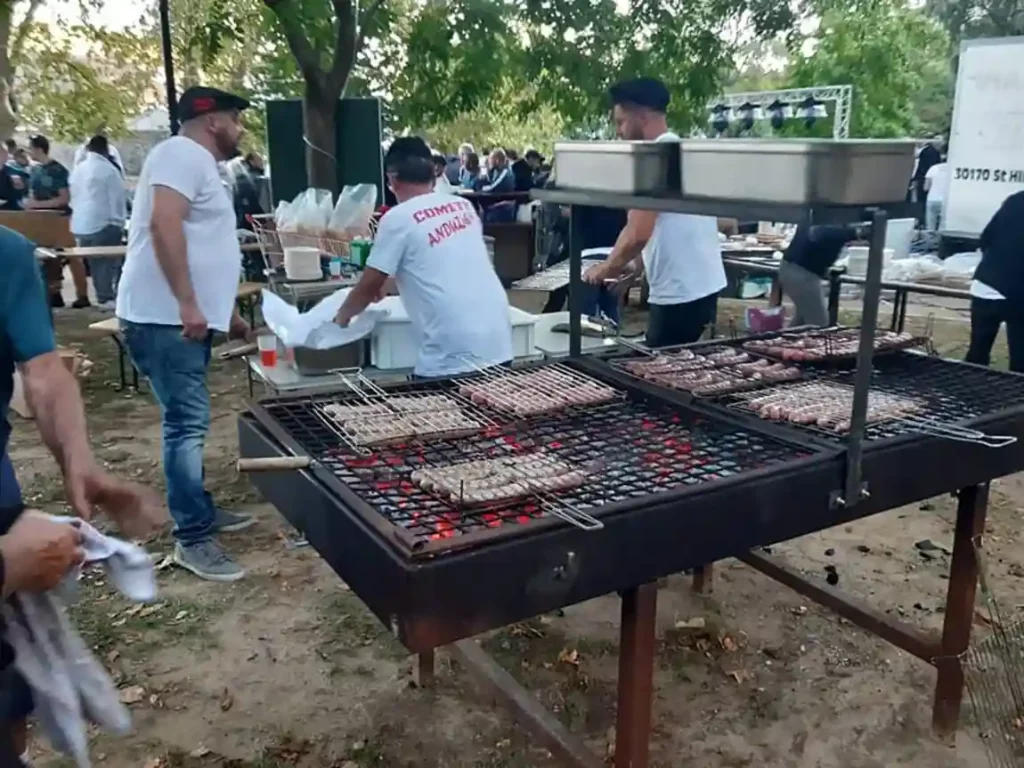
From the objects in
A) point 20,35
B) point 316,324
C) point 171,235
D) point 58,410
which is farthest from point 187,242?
point 20,35

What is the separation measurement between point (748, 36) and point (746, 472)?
350 inches

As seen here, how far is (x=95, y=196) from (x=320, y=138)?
3342mm

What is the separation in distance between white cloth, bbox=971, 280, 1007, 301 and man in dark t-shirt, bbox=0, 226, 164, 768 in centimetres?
524

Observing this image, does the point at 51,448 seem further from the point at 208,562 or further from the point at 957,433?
the point at 957,433

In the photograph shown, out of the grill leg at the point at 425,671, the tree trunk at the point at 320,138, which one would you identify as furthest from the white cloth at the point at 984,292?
the tree trunk at the point at 320,138

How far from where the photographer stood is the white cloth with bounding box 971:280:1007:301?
5535 millimetres

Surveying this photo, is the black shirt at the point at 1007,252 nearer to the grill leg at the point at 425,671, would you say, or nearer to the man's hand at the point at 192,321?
the grill leg at the point at 425,671

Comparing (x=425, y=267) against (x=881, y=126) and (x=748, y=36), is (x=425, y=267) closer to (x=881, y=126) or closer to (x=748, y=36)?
(x=748, y=36)

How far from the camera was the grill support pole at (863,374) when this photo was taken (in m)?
2.15

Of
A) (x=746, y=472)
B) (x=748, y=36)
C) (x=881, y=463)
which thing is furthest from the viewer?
(x=748, y=36)

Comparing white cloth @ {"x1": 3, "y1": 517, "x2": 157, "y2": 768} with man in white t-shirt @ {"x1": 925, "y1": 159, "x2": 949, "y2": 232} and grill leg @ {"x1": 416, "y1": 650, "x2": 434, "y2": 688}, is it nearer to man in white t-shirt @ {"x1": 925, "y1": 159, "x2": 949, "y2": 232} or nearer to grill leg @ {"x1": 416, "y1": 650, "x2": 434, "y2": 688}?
grill leg @ {"x1": 416, "y1": 650, "x2": 434, "y2": 688}

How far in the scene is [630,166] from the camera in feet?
8.53

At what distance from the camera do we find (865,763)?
2803mm

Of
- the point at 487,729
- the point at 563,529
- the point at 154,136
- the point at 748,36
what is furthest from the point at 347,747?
the point at 154,136
